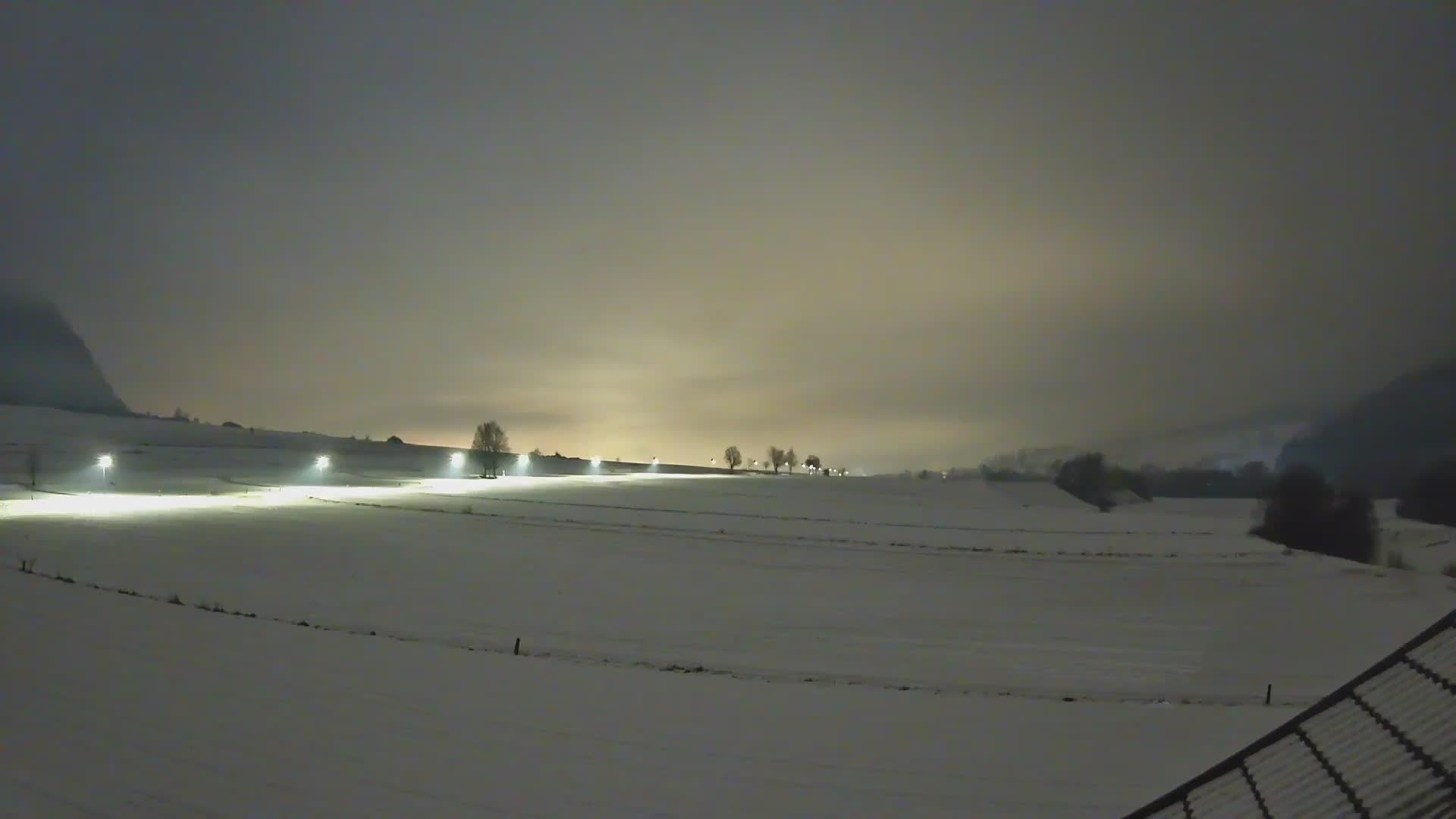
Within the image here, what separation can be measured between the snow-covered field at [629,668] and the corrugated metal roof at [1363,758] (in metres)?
3.78

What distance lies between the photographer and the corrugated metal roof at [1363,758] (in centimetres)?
324

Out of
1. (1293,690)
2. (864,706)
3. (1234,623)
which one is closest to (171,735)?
(864,706)

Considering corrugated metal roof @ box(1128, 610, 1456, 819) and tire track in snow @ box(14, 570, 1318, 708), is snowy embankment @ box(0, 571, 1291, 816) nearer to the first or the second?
tire track in snow @ box(14, 570, 1318, 708)

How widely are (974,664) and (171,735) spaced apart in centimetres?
1210

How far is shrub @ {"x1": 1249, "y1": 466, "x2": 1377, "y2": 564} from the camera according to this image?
1612 inches

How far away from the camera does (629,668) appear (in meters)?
12.3

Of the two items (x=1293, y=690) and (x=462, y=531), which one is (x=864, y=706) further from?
(x=462, y=531)

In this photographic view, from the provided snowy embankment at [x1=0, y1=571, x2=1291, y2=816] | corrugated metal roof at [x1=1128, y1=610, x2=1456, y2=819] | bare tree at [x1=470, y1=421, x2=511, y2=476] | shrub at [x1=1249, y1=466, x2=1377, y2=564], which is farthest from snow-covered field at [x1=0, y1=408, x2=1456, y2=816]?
bare tree at [x1=470, y1=421, x2=511, y2=476]

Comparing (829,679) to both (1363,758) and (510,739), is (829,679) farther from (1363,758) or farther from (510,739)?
(1363,758)

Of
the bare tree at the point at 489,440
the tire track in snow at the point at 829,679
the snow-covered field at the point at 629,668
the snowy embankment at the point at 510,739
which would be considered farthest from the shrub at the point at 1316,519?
the bare tree at the point at 489,440

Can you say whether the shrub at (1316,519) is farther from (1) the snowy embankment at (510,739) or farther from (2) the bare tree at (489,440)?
(2) the bare tree at (489,440)

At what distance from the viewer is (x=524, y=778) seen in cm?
772

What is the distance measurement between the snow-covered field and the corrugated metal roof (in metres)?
3.78

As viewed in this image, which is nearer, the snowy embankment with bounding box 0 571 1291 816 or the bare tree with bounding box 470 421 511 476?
the snowy embankment with bounding box 0 571 1291 816
